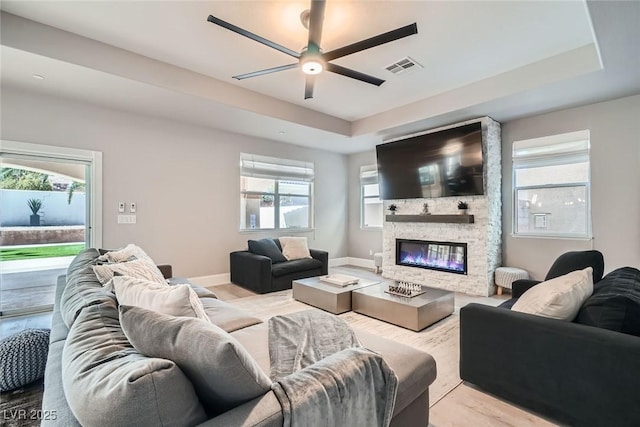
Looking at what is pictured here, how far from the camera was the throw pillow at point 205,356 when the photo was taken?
0.91m

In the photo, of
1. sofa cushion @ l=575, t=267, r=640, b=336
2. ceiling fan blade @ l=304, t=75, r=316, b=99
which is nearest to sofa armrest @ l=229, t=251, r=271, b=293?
ceiling fan blade @ l=304, t=75, r=316, b=99

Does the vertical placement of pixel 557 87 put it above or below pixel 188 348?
above

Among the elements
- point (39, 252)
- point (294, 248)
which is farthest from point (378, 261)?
point (39, 252)

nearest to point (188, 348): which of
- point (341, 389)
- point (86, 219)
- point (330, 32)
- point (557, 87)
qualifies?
point (341, 389)

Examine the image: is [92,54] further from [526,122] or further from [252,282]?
[526,122]

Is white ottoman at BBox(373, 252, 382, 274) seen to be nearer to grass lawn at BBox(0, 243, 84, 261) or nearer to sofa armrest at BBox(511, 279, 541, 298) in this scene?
sofa armrest at BBox(511, 279, 541, 298)

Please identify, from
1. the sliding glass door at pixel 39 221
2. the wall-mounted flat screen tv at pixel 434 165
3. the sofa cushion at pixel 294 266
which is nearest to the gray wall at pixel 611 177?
the wall-mounted flat screen tv at pixel 434 165

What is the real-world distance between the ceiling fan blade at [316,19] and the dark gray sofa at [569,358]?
239cm

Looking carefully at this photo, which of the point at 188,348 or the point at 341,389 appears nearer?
the point at 188,348

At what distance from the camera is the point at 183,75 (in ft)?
12.2

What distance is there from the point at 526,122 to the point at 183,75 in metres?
5.03

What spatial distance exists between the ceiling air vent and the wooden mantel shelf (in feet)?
8.08

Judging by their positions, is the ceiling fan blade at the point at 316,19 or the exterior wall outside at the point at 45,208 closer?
the ceiling fan blade at the point at 316,19

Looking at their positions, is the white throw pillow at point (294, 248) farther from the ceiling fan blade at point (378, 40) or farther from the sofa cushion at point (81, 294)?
the ceiling fan blade at point (378, 40)
